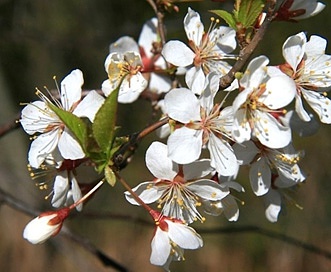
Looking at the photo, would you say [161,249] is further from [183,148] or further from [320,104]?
[320,104]

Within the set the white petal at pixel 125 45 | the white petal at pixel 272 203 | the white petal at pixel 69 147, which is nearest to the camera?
the white petal at pixel 69 147

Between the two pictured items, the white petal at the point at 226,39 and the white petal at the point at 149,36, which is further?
the white petal at the point at 149,36

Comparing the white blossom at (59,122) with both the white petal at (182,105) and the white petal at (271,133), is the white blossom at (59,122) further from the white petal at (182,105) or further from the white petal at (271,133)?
the white petal at (271,133)

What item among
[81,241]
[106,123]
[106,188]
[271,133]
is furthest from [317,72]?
[106,188]

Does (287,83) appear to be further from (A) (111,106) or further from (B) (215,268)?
(B) (215,268)

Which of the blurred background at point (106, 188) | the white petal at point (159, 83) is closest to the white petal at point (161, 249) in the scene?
the white petal at point (159, 83)

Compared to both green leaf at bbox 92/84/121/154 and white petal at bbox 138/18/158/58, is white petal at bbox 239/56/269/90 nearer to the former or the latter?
green leaf at bbox 92/84/121/154

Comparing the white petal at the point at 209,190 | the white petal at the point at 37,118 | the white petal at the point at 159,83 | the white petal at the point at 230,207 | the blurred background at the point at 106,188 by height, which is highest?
the white petal at the point at 37,118
